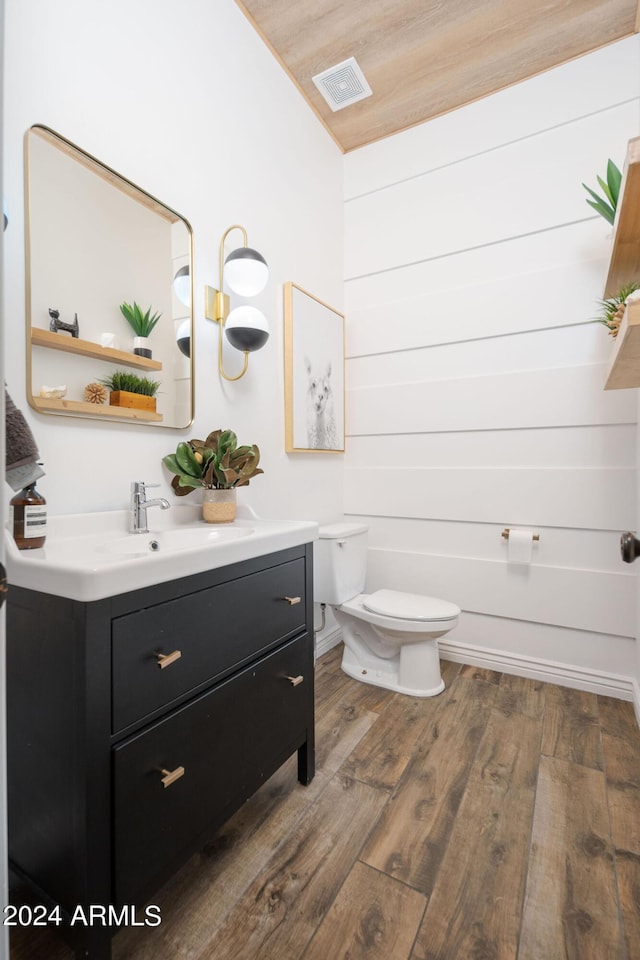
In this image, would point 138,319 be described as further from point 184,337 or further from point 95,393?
point 95,393

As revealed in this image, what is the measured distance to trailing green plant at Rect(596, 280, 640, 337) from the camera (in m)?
1.39

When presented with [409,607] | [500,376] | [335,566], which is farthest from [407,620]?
[500,376]

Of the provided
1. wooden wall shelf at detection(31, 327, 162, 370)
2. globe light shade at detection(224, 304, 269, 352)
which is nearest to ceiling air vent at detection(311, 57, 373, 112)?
globe light shade at detection(224, 304, 269, 352)

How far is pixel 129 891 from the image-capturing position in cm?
88

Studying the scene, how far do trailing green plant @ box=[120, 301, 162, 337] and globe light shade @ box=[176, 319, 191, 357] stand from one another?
0.09 metres

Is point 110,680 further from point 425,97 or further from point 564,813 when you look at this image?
point 425,97

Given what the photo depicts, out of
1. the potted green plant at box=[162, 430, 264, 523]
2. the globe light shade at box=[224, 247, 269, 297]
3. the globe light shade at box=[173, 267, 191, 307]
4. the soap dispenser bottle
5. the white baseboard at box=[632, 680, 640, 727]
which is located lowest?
the white baseboard at box=[632, 680, 640, 727]

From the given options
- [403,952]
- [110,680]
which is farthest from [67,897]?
[403,952]

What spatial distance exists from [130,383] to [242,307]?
54 centimetres

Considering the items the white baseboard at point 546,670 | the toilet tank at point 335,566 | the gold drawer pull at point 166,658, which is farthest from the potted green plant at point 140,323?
the white baseboard at point 546,670

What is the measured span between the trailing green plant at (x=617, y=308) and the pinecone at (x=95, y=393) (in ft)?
4.86

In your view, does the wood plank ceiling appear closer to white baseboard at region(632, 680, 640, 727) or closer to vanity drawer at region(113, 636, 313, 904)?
vanity drawer at region(113, 636, 313, 904)

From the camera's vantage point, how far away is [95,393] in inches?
51.0

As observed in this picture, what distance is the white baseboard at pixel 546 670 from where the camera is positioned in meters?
1.98
